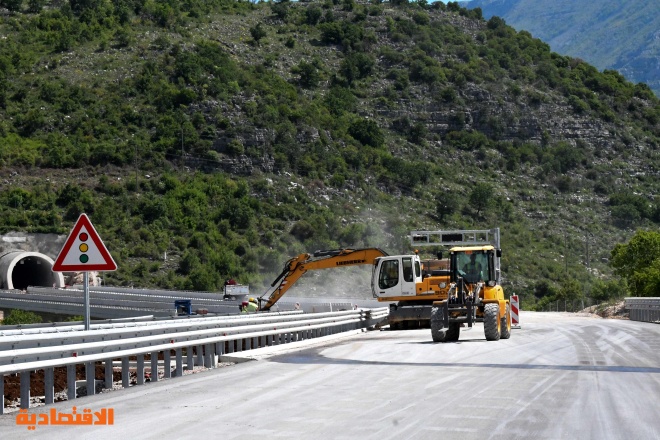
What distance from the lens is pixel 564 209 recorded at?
107 m

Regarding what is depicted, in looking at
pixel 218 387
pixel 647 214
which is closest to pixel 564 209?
pixel 647 214

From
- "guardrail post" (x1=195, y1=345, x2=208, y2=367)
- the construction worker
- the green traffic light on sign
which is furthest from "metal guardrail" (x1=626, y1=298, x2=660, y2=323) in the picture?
the green traffic light on sign

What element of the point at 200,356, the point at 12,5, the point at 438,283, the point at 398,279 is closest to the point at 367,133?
the point at 12,5

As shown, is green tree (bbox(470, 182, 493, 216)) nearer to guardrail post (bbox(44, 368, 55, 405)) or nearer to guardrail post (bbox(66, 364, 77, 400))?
guardrail post (bbox(66, 364, 77, 400))

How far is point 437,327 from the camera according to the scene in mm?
25391

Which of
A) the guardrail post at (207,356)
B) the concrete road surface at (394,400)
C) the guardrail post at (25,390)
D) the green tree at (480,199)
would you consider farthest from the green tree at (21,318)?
the green tree at (480,199)

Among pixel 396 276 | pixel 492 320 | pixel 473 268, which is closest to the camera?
pixel 492 320

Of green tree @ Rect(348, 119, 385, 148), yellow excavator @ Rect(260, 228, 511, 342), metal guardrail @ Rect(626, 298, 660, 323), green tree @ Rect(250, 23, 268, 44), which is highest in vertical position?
green tree @ Rect(250, 23, 268, 44)

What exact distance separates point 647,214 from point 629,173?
1126 centimetres

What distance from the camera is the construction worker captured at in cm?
2831

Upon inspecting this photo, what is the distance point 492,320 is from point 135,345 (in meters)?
11.7

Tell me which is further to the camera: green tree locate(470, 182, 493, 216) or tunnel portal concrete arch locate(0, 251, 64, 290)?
green tree locate(470, 182, 493, 216)

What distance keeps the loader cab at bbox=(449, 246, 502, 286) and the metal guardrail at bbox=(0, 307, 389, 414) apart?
4.34m

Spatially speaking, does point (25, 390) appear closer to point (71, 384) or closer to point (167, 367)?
point (71, 384)
